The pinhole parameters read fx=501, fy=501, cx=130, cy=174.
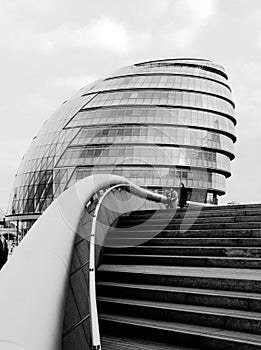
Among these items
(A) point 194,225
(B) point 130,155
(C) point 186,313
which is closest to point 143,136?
(B) point 130,155

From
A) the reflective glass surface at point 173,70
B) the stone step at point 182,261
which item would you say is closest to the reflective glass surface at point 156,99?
the reflective glass surface at point 173,70

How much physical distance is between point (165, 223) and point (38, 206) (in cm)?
3749

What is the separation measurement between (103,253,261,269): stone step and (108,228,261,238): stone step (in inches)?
36.4

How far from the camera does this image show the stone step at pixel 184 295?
4.34m

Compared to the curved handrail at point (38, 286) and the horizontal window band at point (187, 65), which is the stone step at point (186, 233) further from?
the horizontal window band at point (187, 65)

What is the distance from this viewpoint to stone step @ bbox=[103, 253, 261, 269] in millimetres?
5355

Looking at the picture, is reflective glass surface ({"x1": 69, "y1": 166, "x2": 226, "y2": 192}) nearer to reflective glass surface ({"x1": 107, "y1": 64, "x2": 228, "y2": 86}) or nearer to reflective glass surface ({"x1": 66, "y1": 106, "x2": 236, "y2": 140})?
reflective glass surface ({"x1": 66, "y1": 106, "x2": 236, "y2": 140})

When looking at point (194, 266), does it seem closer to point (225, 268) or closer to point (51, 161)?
point (225, 268)

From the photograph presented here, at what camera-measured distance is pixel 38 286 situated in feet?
11.0

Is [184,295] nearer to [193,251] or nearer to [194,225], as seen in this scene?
[193,251]

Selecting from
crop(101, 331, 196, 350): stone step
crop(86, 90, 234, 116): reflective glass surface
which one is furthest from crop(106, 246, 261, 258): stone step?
crop(86, 90, 234, 116): reflective glass surface

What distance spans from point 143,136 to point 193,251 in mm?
34369

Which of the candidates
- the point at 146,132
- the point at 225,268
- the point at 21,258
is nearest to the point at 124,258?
the point at 225,268

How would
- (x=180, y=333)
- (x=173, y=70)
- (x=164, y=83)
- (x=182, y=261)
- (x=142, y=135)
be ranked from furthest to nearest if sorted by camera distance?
1. (x=173, y=70)
2. (x=164, y=83)
3. (x=142, y=135)
4. (x=182, y=261)
5. (x=180, y=333)
